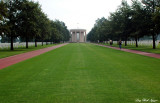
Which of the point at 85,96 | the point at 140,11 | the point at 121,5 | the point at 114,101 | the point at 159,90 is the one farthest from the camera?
the point at 121,5

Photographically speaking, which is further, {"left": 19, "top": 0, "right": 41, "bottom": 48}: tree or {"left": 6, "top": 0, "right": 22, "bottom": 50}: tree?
{"left": 19, "top": 0, "right": 41, "bottom": 48}: tree

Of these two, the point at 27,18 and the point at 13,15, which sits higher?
the point at 13,15

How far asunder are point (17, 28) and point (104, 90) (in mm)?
28829

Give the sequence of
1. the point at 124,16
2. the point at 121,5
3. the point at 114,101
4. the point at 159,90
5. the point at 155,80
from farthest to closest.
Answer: the point at 121,5 < the point at 124,16 < the point at 155,80 < the point at 159,90 < the point at 114,101

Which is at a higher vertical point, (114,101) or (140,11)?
(140,11)

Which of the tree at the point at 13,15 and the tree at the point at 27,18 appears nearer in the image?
the tree at the point at 13,15

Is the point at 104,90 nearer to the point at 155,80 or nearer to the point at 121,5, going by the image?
the point at 155,80

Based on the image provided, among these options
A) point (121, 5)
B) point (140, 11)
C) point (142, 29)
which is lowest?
point (142, 29)

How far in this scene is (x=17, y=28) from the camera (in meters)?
32.5

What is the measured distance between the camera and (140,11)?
31.9 meters

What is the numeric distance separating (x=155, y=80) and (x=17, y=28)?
28.4 metres

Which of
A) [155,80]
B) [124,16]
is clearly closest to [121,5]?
[124,16]

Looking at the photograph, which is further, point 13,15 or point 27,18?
point 27,18

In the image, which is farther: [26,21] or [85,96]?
[26,21]
